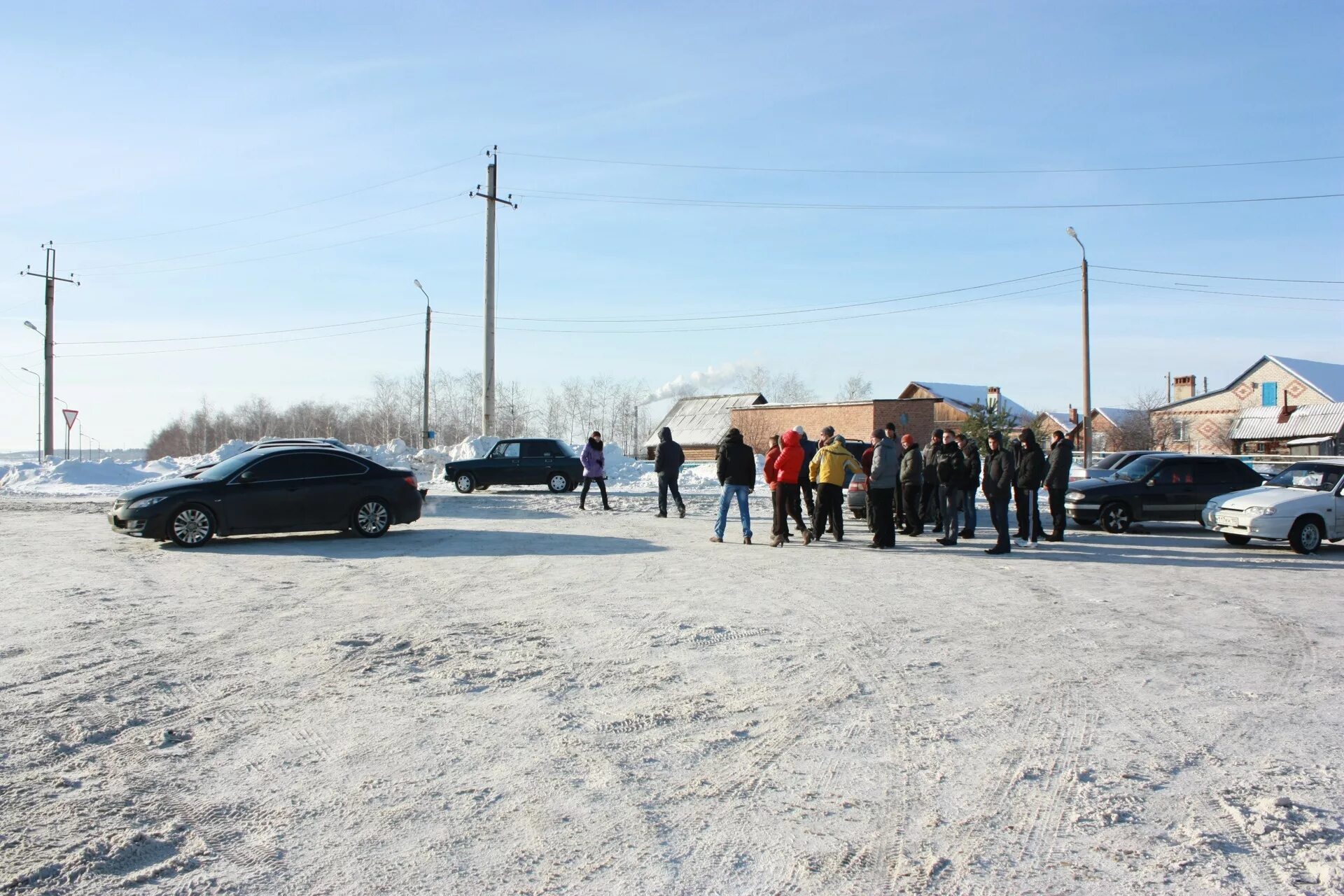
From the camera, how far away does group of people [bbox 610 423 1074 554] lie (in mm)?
14188

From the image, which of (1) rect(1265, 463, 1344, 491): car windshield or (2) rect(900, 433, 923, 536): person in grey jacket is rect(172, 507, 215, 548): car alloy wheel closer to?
(2) rect(900, 433, 923, 536): person in grey jacket

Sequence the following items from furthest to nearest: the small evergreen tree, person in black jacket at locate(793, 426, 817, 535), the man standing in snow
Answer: the small evergreen tree → person in black jacket at locate(793, 426, 817, 535) → the man standing in snow

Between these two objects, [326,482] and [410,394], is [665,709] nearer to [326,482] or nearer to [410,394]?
[326,482]

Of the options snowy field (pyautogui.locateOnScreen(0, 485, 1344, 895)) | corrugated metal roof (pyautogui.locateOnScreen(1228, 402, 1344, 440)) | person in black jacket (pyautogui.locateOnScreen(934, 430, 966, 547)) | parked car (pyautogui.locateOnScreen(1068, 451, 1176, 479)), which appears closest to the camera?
snowy field (pyautogui.locateOnScreen(0, 485, 1344, 895))

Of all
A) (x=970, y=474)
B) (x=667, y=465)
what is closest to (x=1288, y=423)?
(x=667, y=465)

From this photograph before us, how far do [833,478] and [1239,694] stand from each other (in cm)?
875

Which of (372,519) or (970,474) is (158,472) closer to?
(372,519)

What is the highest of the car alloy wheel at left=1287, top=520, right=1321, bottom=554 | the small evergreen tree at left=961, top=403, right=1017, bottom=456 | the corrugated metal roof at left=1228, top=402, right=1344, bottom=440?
the corrugated metal roof at left=1228, top=402, right=1344, bottom=440

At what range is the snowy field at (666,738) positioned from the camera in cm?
380

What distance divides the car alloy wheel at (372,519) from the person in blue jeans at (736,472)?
5303mm

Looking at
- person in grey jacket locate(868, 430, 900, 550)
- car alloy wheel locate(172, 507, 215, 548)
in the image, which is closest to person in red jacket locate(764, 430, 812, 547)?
person in grey jacket locate(868, 430, 900, 550)

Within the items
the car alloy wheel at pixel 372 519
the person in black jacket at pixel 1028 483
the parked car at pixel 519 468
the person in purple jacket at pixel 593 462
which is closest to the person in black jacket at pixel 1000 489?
the person in black jacket at pixel 1028 483

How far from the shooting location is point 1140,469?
18.6 m

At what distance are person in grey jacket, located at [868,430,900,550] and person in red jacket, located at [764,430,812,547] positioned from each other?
107 centimetres
